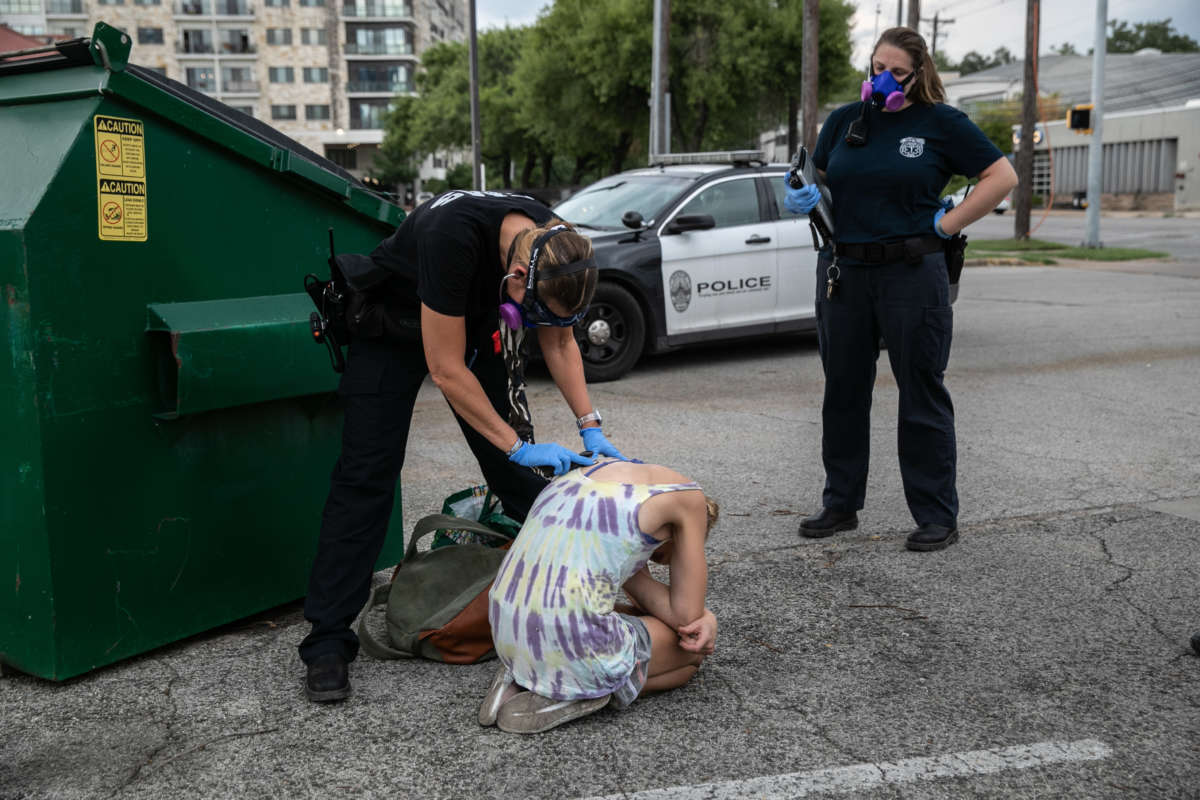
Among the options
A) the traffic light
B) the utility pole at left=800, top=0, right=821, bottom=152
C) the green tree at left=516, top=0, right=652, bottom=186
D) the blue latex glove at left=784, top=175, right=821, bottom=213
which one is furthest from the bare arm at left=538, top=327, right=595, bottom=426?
the green tree at left=516, top=0, right=652, bottom=186

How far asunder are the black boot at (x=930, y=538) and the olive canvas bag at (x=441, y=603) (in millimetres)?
1731

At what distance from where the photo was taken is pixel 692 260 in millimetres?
8602

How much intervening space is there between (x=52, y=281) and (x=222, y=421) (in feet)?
2.12

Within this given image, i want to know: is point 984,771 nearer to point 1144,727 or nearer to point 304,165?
point 1144,727

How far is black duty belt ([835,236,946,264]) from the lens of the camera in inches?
169

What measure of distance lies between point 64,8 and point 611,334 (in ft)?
270

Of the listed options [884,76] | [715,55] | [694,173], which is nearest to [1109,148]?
[715,55]

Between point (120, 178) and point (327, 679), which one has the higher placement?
point (120, 178)

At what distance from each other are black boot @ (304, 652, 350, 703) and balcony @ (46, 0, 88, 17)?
8646cm

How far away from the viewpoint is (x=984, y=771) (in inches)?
106

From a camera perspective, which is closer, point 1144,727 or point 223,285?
point 1144,727

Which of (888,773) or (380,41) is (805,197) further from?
(380,41)

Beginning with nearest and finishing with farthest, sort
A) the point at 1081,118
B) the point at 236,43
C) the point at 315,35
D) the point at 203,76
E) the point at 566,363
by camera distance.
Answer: the point at 566,363 < the point at 1081,118 < the point at 203,76 < the point at 236,43 < the point at 315,35

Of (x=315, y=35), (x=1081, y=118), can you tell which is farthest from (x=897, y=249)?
(x=315, y=35)
